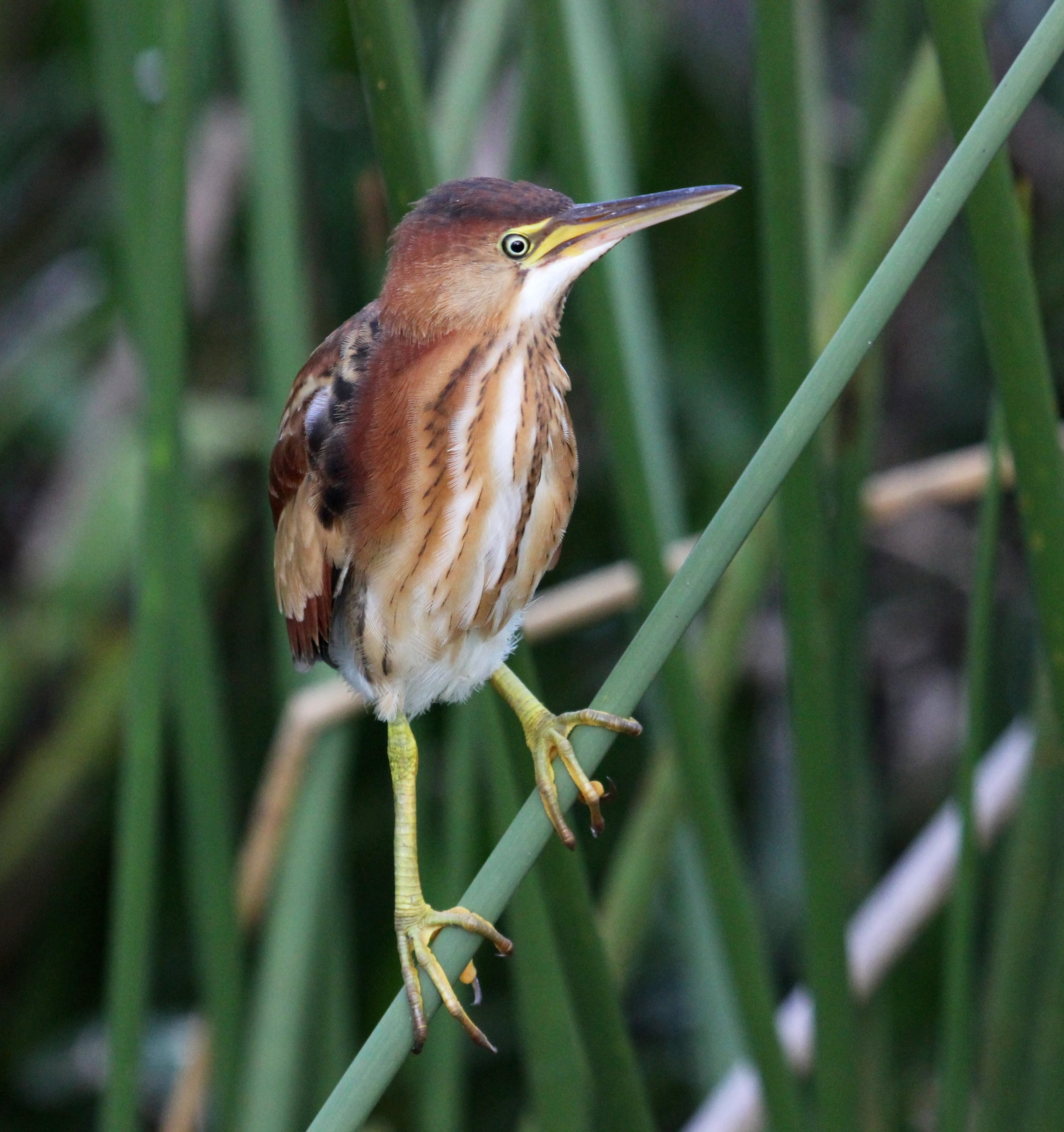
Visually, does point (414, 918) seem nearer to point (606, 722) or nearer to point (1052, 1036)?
point (606, 722)

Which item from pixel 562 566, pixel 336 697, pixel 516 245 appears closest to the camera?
pixel 516 245

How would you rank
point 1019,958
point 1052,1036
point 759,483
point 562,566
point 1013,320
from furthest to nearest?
point 562,566 < point 1019,958 < point 1052,1036 < point 1013,320 < point 759,483

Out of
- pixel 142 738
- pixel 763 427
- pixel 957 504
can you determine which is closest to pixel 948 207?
pixel 142 738

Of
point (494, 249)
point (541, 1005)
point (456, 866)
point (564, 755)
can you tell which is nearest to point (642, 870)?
point (456, 866)

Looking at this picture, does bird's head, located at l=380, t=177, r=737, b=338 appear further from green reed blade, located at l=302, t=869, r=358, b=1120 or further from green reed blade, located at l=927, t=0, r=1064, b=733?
green reed blade, located at l=302, t=869, r=358, b=1120

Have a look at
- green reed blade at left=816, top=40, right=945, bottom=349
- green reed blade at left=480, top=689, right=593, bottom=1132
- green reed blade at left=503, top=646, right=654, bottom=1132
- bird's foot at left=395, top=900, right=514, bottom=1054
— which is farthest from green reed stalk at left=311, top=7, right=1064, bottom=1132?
green reed blade at left=816, top=40, right=945, bottom=349

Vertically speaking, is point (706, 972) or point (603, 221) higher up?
point (603, 221)

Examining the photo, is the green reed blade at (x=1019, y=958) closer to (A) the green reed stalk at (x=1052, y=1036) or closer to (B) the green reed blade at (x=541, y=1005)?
(A) the green reed stalk at (x=1052, y=1036)
